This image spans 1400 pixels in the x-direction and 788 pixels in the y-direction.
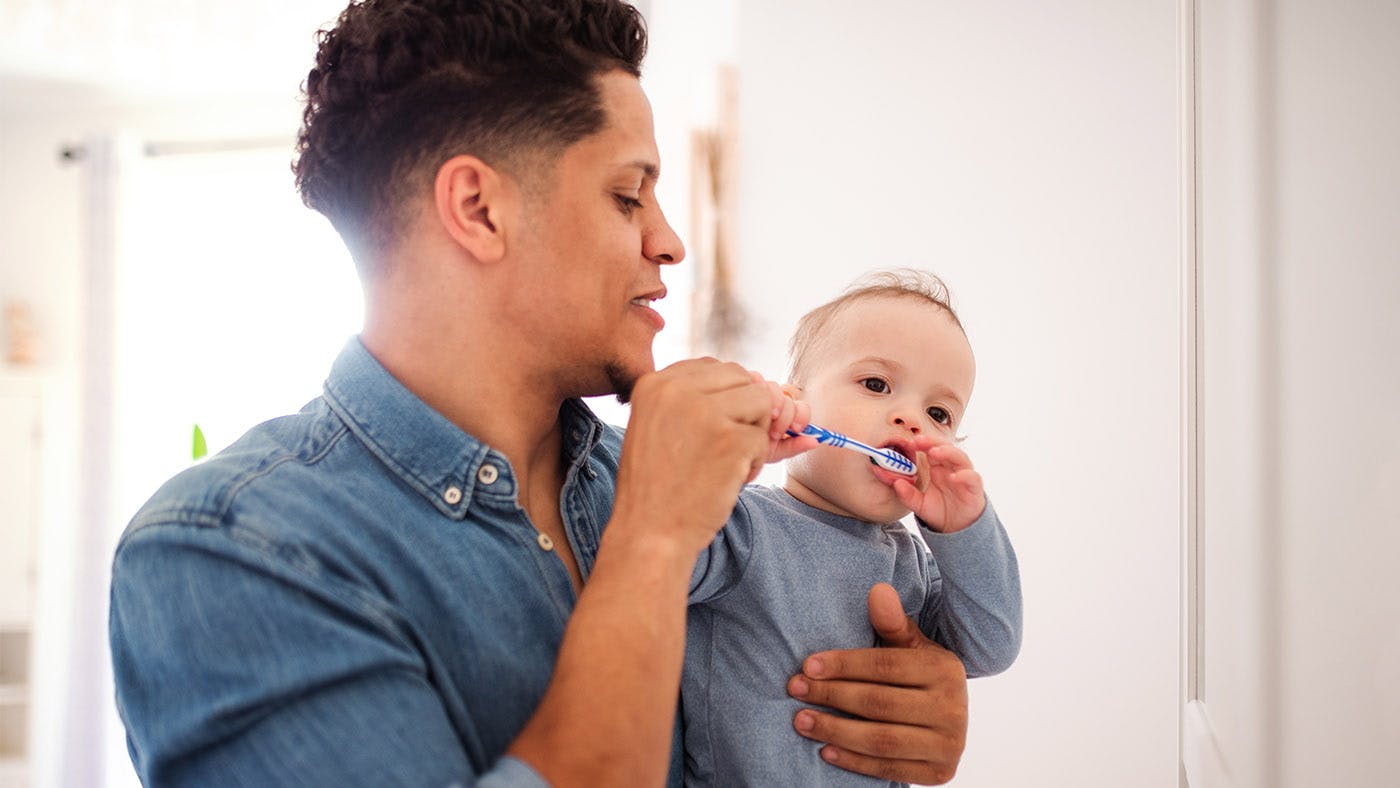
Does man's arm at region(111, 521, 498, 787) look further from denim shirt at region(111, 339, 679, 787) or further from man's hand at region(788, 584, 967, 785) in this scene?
man's hand at region(788, 584, 967, 785)

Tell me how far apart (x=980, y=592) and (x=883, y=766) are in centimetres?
22

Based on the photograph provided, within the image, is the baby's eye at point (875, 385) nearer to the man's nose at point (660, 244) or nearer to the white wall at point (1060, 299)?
the man's nose at point (660, 244)

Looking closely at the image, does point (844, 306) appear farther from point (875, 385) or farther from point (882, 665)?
point (882, 665)

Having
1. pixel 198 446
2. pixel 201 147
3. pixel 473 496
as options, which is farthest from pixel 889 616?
pixel 201 147

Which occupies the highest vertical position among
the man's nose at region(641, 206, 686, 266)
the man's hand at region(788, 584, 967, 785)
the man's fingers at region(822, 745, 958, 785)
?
the man's nose at region(641, 206, 686, 266)

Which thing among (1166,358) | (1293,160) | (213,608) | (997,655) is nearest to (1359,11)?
(1293,160)

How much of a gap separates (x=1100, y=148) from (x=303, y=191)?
5.49 feet

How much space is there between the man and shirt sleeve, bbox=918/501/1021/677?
60mm

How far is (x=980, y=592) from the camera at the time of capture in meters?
1.12

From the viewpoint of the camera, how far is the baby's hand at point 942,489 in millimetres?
1077

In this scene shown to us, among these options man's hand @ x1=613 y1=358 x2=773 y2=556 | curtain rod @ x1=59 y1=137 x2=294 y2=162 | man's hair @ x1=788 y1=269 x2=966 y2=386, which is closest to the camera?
man's hand @ x1=613 y1=358 x2=773 y2=556

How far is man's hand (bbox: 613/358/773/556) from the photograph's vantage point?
0.85 m

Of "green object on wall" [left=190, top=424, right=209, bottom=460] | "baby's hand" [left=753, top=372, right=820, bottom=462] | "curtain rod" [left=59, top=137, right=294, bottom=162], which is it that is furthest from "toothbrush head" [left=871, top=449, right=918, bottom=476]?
"curtain rod" [left=59, top=137, right=294, bottom=162]

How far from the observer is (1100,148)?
2.16 meters
